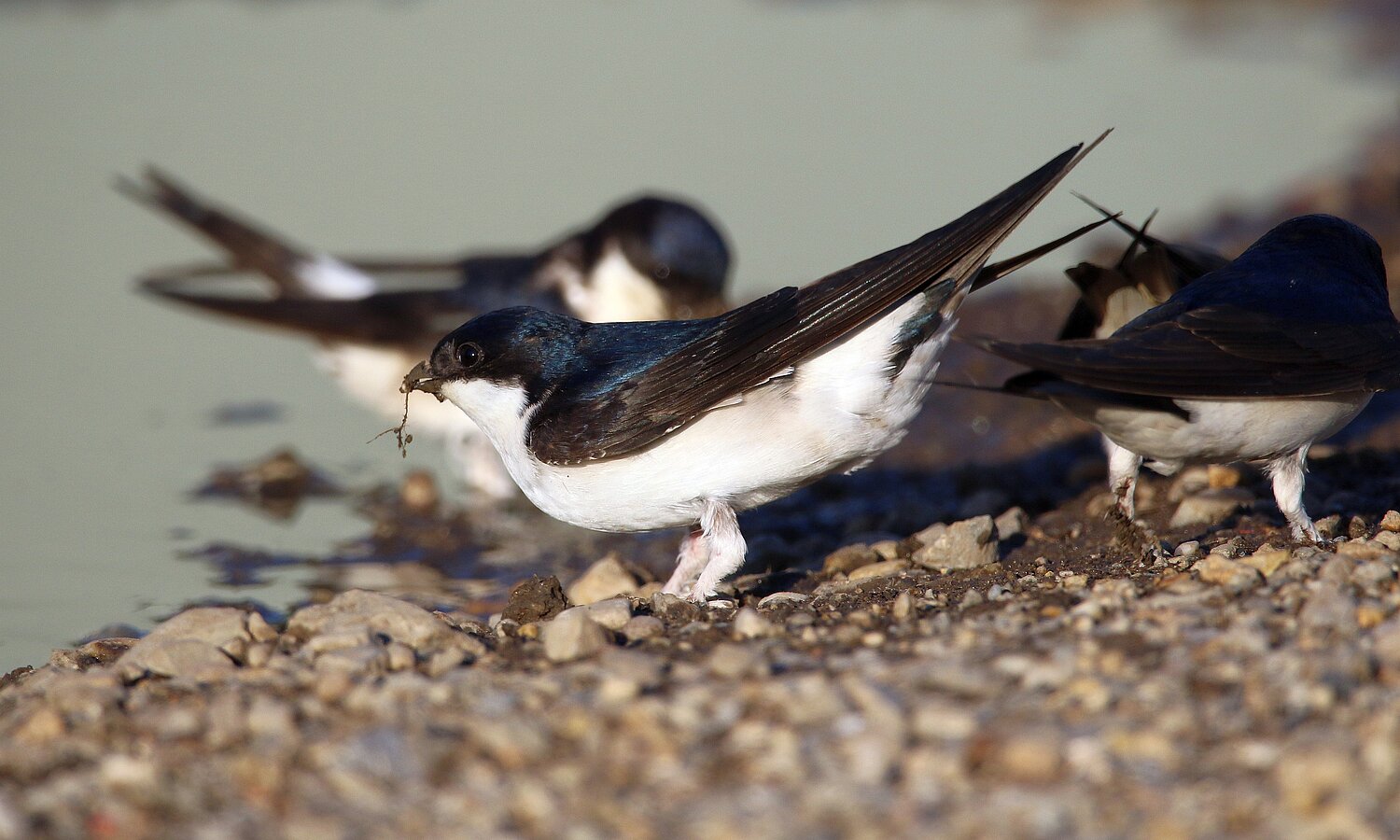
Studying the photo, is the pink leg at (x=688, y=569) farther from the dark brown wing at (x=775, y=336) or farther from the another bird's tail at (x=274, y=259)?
the another bird's tail at (x=274, y=259)

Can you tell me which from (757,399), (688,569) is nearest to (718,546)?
(688,569)

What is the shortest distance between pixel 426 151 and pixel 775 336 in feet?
24.3

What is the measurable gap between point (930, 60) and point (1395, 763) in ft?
38.2

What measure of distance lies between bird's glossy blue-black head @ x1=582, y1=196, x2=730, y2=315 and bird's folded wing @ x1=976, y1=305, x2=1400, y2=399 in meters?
3.30

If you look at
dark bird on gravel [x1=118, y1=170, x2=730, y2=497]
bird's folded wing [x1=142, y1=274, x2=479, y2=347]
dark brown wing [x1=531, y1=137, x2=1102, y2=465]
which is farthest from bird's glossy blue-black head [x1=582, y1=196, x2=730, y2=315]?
dark brown wing [x1=531, y1=137, x2=1102, y2=465]

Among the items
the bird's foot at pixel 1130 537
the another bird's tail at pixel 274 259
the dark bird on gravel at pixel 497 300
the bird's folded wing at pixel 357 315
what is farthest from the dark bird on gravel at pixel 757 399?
the another bird's tail at pixel 274 259

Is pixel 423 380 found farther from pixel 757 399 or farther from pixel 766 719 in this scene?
pixel 766 719

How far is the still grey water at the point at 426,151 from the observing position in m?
7.02

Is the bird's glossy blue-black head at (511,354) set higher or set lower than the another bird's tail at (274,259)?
lower

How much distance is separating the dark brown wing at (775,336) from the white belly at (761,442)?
6 centimetres

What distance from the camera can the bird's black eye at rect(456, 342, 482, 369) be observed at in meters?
4.58

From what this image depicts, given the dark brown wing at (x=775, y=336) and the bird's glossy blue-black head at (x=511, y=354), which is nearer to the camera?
the dark brown wing at (x=775, y=336)

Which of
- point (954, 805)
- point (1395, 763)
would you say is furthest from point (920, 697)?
point (1395, 763)

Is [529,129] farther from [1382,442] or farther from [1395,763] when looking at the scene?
[1395,763]
